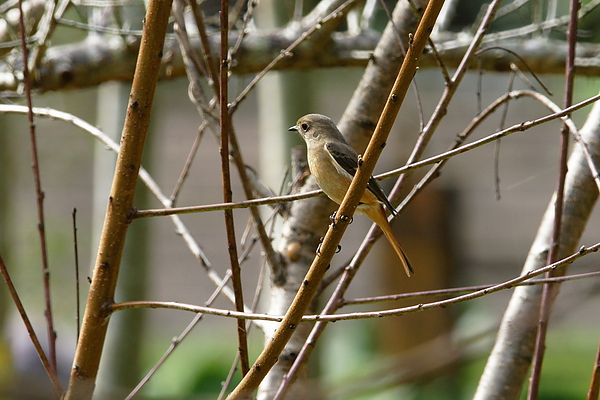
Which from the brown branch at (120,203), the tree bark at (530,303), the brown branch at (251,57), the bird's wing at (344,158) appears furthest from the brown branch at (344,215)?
the brown branch at (251,57)

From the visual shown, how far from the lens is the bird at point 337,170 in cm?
237

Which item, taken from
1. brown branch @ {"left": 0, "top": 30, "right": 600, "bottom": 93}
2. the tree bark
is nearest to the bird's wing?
the tree bark

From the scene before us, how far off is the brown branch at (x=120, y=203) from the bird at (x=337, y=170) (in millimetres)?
862

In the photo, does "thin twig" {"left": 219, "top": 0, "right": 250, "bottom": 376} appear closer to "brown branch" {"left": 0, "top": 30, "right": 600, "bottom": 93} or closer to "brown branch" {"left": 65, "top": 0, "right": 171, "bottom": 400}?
"brown branch" {"left": 65, "top": 0, "right": 171, "bottom": 400}

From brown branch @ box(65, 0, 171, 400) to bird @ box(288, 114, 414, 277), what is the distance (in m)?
0.86

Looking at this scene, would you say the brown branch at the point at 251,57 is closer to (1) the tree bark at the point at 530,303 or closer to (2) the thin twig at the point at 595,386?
(1) the tree bark at the point at 530,303

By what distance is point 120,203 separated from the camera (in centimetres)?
157

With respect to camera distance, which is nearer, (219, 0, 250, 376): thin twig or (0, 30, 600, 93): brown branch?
(219, 0, 250, 376): thin twig

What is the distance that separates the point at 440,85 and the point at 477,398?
298 inches

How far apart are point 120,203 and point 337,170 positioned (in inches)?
42.8

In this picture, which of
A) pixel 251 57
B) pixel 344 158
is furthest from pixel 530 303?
pixel 251 57

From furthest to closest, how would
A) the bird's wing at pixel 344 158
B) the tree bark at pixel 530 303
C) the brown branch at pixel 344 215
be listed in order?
the bird's wing at pixel 344 158
the tree bark at pixel 530 303
the brown branch at pixel 344 215

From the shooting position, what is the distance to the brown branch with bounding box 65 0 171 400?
4.94 feet

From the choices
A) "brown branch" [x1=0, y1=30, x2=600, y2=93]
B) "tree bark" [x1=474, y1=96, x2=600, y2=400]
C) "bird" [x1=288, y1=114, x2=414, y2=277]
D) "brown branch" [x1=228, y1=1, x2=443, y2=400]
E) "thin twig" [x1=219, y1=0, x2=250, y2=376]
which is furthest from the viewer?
"brown branch" [x1=0, y1=30, x2=600, y2=93]
